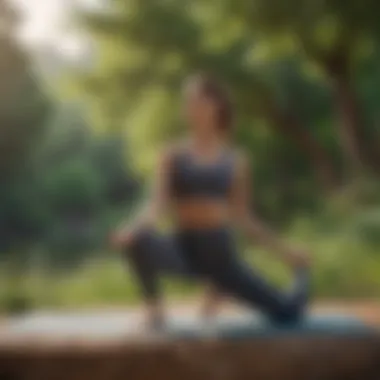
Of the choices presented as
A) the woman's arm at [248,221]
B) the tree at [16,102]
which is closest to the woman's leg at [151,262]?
the woman's arm at [248,221]

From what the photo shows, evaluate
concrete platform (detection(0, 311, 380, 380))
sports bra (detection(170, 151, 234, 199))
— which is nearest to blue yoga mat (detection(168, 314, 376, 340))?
concrete platform (detection(0, 311, 380, 380))

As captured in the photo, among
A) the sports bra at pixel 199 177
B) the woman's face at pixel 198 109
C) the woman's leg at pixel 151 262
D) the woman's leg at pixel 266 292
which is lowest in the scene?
the woman's leg at pixel 266 292

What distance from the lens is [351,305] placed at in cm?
136

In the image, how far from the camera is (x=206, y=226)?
1.37 meters

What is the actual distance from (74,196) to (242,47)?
379 mm

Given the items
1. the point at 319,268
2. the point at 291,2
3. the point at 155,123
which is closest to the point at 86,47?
the point at 155,123

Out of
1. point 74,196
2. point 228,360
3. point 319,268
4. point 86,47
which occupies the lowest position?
point 228,360

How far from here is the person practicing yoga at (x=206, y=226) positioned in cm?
135

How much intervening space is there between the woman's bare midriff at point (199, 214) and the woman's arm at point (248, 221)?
24mm

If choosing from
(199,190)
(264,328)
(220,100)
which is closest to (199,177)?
(199,190)

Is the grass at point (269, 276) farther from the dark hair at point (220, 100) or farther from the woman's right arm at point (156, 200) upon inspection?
the dark hair at point (220, 100)

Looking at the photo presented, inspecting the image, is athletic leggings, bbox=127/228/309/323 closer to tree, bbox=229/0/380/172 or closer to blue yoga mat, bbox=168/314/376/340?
blue yoga mat, bbox=168/314/376/340

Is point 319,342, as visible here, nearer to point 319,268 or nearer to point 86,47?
point 319,268

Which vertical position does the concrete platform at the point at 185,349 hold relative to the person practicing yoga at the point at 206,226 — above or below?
below
